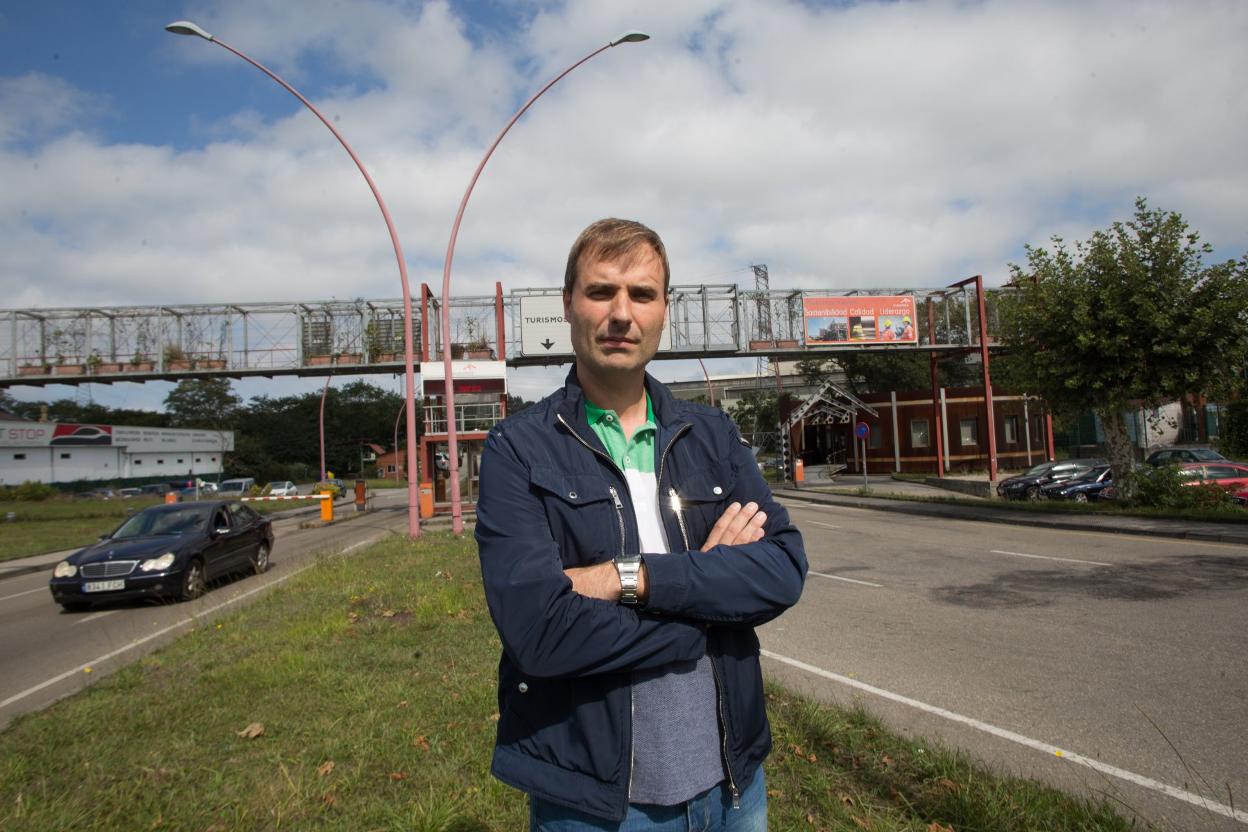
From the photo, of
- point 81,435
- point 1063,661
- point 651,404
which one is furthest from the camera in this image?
point 81,435

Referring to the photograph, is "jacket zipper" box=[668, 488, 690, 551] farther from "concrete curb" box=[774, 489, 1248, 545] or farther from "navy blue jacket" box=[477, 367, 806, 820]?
"concrete curb" box=[774, 489, 1248, 545]

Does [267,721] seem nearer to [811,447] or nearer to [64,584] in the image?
[64,584]

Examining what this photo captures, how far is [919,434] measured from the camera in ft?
137

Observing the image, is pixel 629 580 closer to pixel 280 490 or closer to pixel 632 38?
pixel 632 38

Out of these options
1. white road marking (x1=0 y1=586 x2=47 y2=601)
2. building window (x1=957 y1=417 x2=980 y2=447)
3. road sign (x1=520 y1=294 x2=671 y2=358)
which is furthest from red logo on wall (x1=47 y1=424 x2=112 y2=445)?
building window (x1=957 y1=417 x2=980 y2=447)

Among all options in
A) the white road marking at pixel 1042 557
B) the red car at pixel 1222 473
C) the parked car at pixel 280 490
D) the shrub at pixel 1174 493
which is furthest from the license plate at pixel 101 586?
the parked car at pixel 280 490

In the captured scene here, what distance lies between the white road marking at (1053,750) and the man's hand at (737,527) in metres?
3.34

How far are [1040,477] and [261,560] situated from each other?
2392 centimetres

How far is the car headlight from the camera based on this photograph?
10.8 meters

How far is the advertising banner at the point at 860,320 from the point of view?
32.8 metres

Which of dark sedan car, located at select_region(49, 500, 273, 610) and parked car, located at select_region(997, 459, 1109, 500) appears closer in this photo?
dark sedan car, located at select_region(49, 500, 273, 610)

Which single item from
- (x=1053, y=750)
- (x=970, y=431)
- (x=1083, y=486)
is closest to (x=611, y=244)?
(x=1053, y=750)

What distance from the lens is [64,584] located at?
10602mm

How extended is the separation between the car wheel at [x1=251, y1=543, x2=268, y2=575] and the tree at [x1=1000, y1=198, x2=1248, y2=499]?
718 inches
